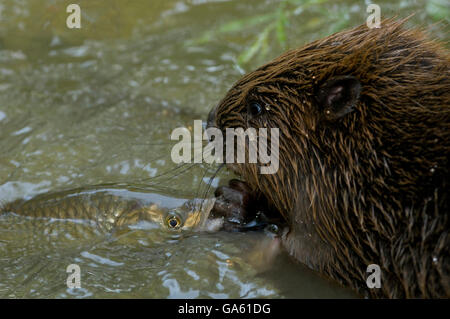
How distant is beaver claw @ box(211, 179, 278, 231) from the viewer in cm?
256

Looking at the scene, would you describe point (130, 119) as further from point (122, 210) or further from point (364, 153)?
point (364, 153)

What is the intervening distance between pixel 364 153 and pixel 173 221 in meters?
0.89

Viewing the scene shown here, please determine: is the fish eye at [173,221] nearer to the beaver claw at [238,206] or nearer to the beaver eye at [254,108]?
the beaver claw at [238,206]

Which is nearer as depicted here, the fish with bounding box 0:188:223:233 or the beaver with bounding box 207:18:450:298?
the beaver with bounding box 207:18:450:298

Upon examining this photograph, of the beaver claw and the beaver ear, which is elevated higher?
the beaver ear

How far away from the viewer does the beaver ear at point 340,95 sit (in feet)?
7.11

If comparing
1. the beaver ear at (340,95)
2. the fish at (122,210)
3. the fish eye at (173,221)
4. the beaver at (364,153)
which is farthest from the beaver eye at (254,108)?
the fish eye at (173,221)

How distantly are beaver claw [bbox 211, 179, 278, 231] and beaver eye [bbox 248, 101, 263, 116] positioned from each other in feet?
1.17

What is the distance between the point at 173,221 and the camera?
8.28ft

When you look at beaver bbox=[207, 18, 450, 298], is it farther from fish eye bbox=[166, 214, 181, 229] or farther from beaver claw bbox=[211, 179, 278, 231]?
fish eye bbox=[166, 214, 181, 229]

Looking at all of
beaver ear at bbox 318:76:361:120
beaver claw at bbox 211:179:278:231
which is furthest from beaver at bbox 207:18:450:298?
beaver claw at bbox 211:179:278:231

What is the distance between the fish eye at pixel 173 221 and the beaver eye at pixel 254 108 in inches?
22.2
